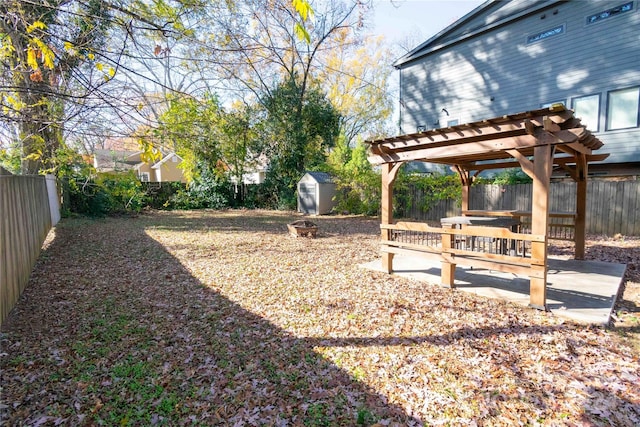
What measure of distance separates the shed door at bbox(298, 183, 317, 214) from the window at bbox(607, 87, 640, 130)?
1090cm

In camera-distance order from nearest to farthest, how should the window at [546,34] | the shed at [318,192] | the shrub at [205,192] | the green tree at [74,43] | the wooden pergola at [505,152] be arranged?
1. the green tree at [74,43]
2. the wooden pergola at [505,152]
3. the window at [546,34]
4. the shed at [318,192]
5. the shrub at [205,192]

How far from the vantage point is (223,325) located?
3893mm

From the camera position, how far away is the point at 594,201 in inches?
390

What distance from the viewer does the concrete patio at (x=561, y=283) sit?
4109 mm

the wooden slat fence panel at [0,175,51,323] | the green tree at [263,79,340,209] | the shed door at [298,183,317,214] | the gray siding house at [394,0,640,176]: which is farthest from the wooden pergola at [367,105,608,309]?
the green tree at [263,79,340,209]

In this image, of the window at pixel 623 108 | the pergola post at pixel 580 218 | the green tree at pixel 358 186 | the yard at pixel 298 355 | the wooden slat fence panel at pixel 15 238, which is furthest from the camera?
the green tree at pixel 358 186

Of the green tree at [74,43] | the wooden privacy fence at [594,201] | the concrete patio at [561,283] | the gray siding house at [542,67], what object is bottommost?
the concrete patio at [561,283]

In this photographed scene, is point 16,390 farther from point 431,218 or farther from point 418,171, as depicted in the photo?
point 418,171

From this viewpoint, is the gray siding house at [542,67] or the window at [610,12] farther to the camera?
the gray siding house at [542,67]

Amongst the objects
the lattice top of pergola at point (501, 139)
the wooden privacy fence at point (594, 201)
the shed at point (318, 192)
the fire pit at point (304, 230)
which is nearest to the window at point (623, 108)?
the wooden privacy fence at point (594, 201)

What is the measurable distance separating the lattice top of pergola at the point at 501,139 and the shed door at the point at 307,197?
10755 millimetres

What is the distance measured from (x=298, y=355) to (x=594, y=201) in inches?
418

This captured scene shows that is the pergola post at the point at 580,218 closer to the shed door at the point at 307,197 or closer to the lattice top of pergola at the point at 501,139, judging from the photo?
the lattice top of pergola at the point at 501,139

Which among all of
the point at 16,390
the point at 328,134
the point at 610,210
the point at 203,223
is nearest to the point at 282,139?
the point at 328,134
